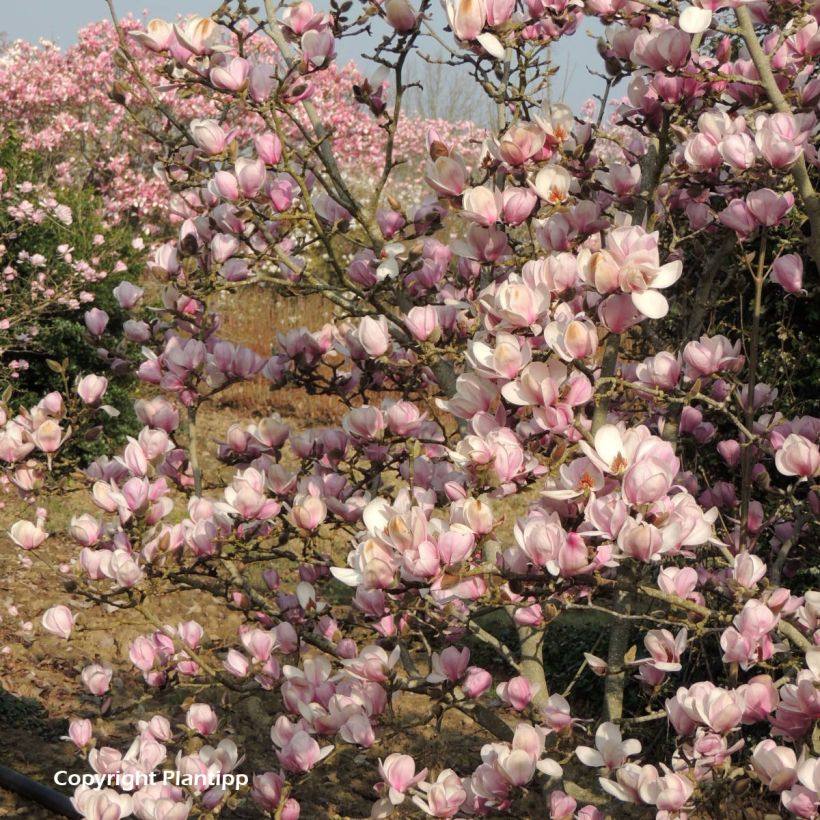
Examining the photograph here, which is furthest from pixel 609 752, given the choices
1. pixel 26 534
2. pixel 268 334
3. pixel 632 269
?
pixel 268 334

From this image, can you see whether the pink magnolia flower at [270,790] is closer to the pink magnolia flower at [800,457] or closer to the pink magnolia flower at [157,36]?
the pink magnolia flower at [800,457]

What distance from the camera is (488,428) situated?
1760 millimetres

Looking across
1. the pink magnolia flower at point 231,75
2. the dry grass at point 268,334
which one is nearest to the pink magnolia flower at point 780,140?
the pink magnolia flower at point 231,75

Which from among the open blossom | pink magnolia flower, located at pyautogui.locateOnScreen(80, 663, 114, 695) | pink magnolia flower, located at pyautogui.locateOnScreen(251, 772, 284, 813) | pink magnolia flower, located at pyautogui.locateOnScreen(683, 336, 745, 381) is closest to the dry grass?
pink magnolia flower, located at pyautogui.locateOnScreen(80, 663, 114, 695)

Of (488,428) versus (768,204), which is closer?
(488,428)

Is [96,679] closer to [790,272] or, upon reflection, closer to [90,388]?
[90,388]

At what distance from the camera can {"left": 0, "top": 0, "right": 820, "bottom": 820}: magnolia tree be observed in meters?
1.68

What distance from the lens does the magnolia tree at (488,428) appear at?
1.68 meters

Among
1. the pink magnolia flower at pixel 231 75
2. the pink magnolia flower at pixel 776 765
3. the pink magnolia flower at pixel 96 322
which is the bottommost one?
the pink magnolia flower at pixel 776 765

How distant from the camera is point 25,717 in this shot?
3.95 meters

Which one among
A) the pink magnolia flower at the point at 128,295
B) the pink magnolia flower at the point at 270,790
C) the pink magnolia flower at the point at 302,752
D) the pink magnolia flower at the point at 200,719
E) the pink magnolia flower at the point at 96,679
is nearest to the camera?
the pink magnolia flower at the point at 302,752

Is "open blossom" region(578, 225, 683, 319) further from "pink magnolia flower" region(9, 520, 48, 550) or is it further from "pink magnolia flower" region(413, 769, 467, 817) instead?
"pink magnolia flower" region(9, 520, 48, 550)

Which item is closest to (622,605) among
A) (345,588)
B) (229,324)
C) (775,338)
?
(775,338)

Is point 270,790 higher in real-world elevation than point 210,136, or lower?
lower
